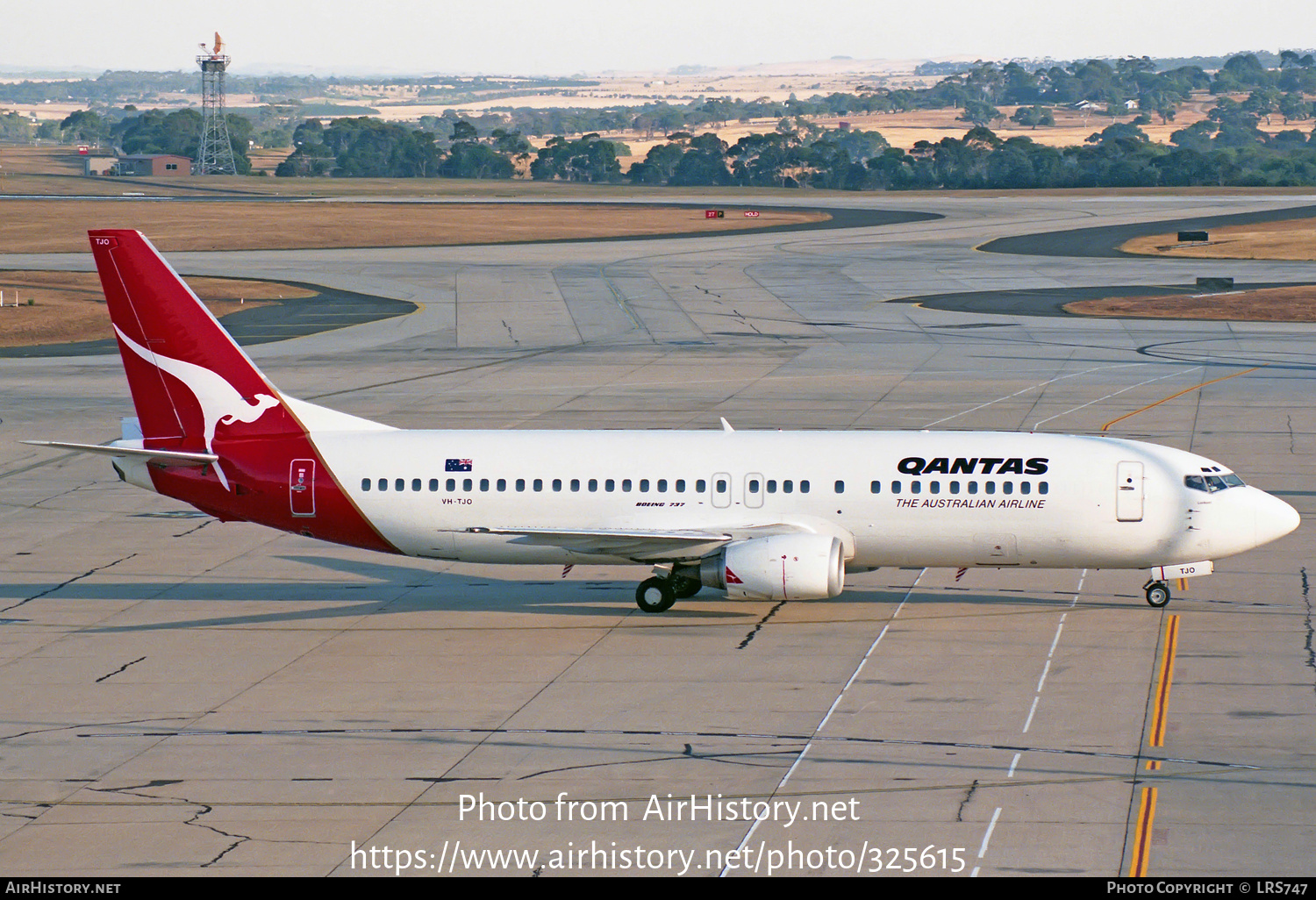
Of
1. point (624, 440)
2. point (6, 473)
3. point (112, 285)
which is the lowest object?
point (6, 473)

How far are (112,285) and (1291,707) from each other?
26.5m

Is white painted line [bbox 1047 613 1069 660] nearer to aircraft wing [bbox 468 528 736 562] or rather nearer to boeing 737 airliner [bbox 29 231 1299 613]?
boeing 737 airliner [bbox 29 231 1299 613]

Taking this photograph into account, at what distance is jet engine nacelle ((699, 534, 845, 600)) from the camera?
32781 millimetres

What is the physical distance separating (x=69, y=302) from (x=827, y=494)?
3108 inches

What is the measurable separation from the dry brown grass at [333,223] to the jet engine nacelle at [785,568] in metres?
110

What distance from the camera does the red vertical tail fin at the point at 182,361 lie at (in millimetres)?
35750

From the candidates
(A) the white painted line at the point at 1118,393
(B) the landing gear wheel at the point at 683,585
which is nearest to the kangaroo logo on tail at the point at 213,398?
(B) the landing gear wheel at the point at 683,585

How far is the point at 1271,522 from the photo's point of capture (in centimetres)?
3384

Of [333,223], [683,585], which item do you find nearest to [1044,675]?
[683,585]

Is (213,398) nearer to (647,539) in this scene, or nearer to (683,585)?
(647,539)

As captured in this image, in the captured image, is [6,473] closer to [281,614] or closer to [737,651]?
[281,614]

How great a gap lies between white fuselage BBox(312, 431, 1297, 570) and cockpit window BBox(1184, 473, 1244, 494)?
14cm

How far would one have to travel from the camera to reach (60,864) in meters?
21.6
